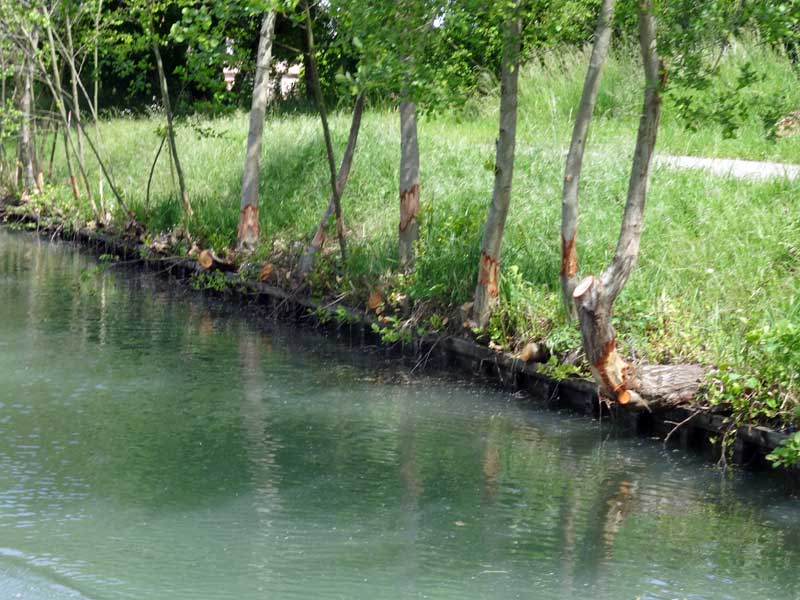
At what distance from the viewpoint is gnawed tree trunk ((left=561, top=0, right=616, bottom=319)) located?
1096 cm

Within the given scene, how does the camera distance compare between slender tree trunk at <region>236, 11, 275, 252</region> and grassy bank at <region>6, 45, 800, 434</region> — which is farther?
slender tree trunk at <region>236, 11, 275, 252</region>

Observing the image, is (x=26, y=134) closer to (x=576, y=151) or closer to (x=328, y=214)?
(x=328, y=214)

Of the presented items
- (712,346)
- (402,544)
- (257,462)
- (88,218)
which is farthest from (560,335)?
(88,218)

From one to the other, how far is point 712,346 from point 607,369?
3.12 feet

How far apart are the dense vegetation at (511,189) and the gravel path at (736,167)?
0.36 meters

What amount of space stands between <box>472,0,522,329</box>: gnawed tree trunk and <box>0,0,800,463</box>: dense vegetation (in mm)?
24

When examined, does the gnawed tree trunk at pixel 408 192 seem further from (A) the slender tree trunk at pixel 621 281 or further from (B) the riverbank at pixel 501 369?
(A) the slender tree trunk at pixel 621 281

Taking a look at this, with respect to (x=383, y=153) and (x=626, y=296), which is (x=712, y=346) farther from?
(x=383, y=153)

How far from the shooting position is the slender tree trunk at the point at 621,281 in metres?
10.5

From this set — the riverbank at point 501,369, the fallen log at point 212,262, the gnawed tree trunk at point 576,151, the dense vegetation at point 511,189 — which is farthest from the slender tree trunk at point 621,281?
the fallen log at point 212,262

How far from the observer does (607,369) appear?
420 inches

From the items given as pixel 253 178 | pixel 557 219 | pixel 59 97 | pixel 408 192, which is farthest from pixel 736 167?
pixel 59 97

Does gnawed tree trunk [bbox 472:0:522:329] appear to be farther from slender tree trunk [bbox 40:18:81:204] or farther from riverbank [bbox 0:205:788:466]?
slender tree trunk [bbox 40:18:81:204]

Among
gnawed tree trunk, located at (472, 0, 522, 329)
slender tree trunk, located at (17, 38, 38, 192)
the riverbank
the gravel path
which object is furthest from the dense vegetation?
slender tree trunk, located at (17, 38, 38, 192)
